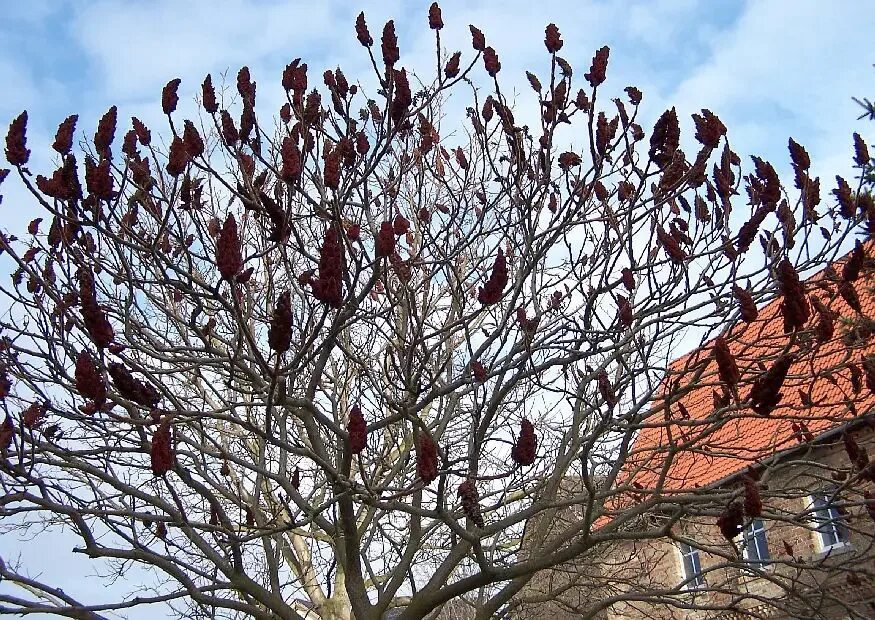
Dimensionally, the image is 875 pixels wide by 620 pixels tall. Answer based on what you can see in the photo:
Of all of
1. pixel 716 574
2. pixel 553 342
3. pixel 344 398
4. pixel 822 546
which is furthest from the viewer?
pixel 716 574

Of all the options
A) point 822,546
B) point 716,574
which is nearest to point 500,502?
point 822,546

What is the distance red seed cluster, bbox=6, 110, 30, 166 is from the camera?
13.0 feet

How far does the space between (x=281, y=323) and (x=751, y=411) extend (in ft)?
24.9

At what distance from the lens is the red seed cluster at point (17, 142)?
13.0 feet

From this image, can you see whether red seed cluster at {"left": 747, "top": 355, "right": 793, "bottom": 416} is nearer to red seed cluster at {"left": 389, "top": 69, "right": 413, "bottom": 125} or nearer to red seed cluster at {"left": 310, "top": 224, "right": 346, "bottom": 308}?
red seed cluster at {"left": 310, "top": 224, "right": 346, "bottom": 308}

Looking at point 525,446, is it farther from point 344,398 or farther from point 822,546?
point 822,546

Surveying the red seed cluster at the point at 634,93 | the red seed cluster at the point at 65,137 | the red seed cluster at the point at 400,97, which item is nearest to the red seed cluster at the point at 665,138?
the red seed cluster at the point at 634,93

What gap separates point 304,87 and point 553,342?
2.53m

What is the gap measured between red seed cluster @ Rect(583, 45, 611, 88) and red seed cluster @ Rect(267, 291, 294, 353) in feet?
9.68

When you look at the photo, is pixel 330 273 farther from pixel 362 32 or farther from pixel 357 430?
pixel 362 32

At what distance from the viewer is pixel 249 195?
16.6 feet

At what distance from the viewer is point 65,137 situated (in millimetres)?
4156

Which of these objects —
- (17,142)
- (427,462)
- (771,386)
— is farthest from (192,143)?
(771,386)

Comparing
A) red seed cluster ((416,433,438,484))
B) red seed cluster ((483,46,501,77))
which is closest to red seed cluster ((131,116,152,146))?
red seed cluster ((483,46,501,77))
